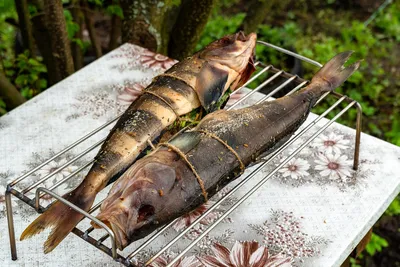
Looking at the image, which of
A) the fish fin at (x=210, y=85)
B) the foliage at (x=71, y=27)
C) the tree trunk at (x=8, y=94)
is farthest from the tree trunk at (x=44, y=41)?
the fish fin at (x=210, y=85)

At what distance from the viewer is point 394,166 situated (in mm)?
2086

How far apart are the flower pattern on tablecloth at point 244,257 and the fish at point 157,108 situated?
0.35 meters

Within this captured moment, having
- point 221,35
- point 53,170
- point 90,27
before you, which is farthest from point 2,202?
point 221,35

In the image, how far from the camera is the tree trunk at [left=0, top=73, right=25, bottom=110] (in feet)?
A: 8.79

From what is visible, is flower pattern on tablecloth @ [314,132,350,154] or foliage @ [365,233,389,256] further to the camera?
foliage @ [365,233,389,256]

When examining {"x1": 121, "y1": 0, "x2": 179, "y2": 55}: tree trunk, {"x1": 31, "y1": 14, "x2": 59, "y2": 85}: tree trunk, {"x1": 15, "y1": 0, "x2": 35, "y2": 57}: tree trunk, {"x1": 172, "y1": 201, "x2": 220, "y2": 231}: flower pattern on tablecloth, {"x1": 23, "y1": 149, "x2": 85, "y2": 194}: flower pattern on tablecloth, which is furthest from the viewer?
{"x1": 31, "y1": 14, "x2": 59, "y2": 85}: tree trunk

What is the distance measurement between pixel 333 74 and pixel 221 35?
188 centimetres

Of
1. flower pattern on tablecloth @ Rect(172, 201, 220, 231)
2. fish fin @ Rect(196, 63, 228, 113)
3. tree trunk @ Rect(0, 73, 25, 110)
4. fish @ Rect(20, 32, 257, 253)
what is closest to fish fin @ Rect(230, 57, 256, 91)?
fish @ Rect(20, 32, 257, 253)

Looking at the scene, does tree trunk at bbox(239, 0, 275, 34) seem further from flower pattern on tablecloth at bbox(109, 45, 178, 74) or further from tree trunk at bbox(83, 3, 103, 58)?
flower pattern on tablecloth at bbox(109, 45, 178, 74)

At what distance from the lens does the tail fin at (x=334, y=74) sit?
78.9 inches

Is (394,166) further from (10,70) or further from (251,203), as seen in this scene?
(10,70)

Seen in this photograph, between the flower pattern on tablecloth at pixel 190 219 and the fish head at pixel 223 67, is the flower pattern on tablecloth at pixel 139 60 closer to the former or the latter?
the fish head at pixel 223 67

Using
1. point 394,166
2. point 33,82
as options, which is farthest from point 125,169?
Answer: point 33,82

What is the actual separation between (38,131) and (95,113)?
0.72 ft
